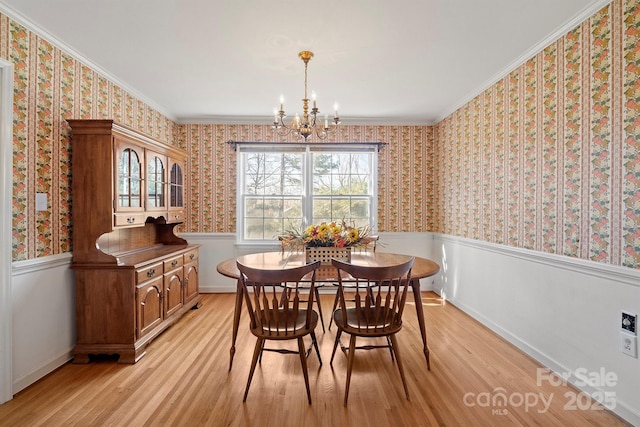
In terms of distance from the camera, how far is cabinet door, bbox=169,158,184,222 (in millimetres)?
3633

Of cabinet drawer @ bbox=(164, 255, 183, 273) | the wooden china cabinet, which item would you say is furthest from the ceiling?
cabinet drawer @ bbox=(164, 255, 183, 273)

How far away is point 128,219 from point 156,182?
641mm

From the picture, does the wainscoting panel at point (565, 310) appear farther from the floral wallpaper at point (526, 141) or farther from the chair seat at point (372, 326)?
the chair seat at point (372, 326)

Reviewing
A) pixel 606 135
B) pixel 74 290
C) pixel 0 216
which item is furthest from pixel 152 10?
pixel 606 135

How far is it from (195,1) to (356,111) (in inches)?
101

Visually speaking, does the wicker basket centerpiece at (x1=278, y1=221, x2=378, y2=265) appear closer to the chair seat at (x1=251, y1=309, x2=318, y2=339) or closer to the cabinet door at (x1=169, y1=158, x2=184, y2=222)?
the chair seat at (x1=251, y1=309, x2=318, y2=339)

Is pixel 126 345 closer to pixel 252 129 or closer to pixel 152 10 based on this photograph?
pixel 152 10

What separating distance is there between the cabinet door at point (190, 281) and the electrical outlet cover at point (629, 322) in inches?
146

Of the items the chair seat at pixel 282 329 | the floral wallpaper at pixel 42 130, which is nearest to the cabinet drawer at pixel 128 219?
the floral wallpaper at pixel 42 130

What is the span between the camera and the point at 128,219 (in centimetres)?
277

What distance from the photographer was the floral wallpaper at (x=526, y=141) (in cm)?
192

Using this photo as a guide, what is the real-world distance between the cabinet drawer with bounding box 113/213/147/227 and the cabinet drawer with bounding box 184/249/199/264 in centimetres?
74

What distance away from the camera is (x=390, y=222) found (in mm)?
4668

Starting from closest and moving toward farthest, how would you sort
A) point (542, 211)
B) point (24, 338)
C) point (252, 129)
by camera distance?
1. point (24, 338)
2. point (542, 211)
3. point (252, 129)
